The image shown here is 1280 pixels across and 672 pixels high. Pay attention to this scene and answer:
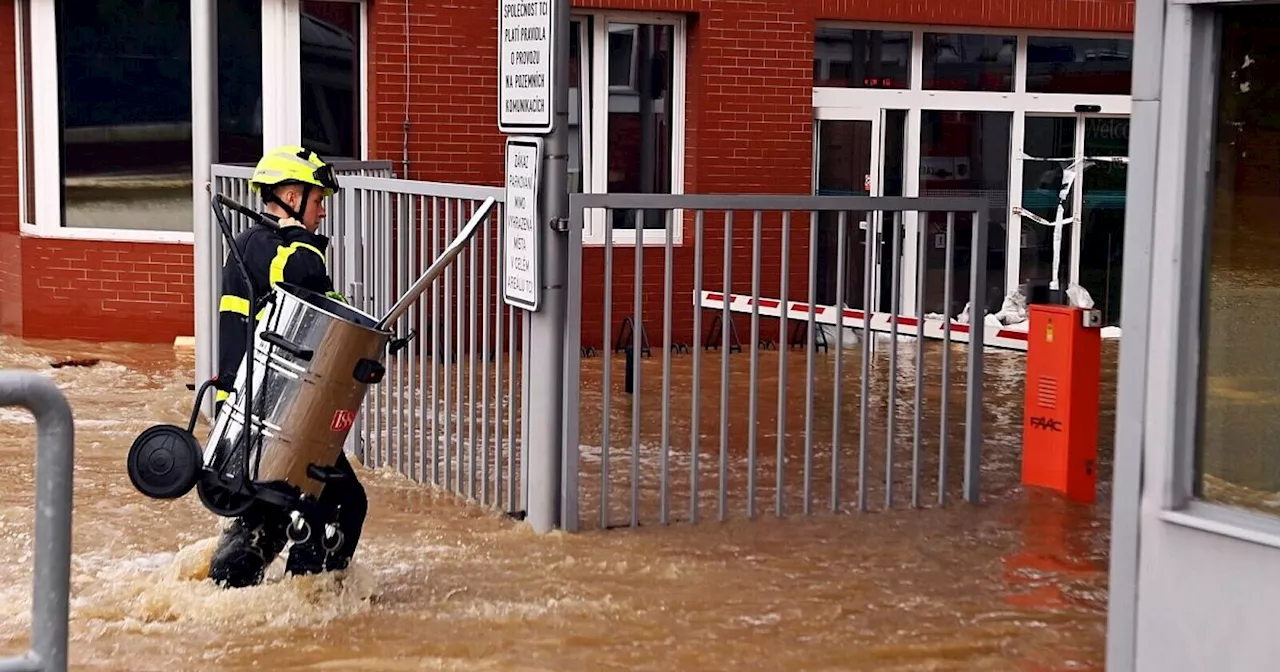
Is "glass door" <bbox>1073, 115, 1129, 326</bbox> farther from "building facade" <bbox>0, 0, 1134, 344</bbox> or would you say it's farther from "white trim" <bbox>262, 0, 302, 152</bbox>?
"white trim" <bbox>262, 0, 302, 152</bbox>

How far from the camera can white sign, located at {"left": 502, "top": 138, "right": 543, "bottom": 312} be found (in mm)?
8047

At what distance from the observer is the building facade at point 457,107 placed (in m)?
14.6

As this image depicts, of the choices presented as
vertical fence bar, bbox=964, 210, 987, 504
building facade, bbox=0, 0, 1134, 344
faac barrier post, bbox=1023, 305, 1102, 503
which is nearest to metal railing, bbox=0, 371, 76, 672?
vertical fence bar, bbox=964, 210, 987, 504

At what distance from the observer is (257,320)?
21.4ft

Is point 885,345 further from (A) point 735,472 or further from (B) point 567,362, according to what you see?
(B) point 567,362

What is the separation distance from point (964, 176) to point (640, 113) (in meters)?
3.56

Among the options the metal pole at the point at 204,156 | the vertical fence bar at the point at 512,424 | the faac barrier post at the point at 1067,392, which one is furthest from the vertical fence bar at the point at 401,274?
the faac barrier post at the point at 1067,392

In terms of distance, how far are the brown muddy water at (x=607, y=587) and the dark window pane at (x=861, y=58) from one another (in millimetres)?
6752

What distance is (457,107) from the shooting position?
1478 centimetres

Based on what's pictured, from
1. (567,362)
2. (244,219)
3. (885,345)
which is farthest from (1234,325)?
(885,345)

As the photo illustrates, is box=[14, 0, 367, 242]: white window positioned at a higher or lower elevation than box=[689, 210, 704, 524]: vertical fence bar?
higher

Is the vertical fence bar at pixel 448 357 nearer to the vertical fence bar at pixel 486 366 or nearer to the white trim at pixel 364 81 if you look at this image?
the vertical fence bar at pixel 486 366

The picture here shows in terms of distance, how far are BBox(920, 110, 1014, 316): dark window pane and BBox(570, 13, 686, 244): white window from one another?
8.63ft

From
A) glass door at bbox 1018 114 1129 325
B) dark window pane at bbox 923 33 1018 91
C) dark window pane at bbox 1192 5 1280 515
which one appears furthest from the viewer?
glass door at bbox 1018 114 1129 325
